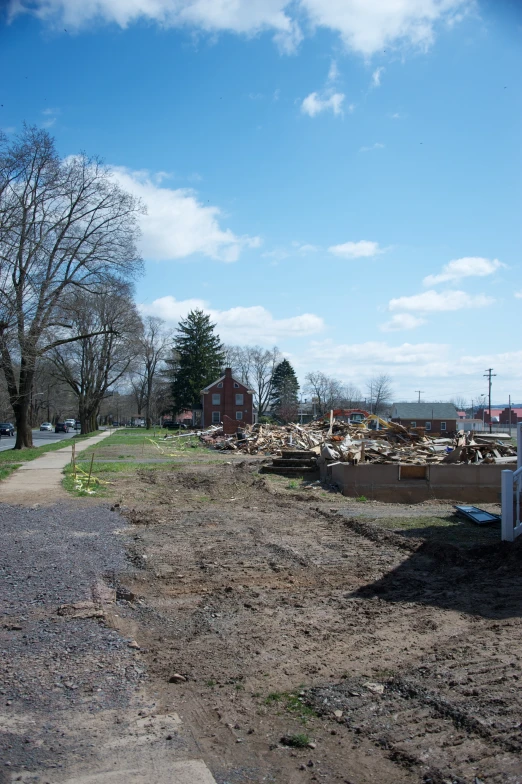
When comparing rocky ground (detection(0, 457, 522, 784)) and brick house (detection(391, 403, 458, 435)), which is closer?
rocky ground (detection(0, 457, 522, 784))

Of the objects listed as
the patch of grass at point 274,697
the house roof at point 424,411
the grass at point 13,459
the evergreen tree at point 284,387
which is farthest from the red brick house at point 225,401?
the patch of grass at point 274,697

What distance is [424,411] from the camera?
88.3 meters

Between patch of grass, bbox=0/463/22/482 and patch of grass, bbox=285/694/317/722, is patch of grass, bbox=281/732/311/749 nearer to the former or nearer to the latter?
patch of grass, bbox=285/694/317/722

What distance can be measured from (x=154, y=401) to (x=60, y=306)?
78.9m

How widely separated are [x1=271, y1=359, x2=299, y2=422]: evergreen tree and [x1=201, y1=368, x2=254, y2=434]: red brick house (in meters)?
20.4

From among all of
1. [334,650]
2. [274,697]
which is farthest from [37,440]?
[274,697]

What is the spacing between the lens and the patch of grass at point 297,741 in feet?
12.9

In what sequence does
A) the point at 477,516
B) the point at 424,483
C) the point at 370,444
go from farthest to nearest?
the point at 370,444 → the point at 424,483 → the point at 477,516

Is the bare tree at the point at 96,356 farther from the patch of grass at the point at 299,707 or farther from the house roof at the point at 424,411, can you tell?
the house roof at the point at 424,411

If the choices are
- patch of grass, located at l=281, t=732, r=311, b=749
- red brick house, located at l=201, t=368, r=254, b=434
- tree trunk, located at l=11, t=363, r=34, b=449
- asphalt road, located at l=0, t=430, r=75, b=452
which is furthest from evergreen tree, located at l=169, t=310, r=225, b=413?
patch of grass, located at l=281, t=732, r=311, b=749

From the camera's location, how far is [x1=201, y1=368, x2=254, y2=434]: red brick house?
245 feet

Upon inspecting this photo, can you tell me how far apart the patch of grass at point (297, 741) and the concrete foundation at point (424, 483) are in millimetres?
14664

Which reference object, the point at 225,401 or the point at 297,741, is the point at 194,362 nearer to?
the point at 225,401

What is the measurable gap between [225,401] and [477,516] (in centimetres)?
6223
